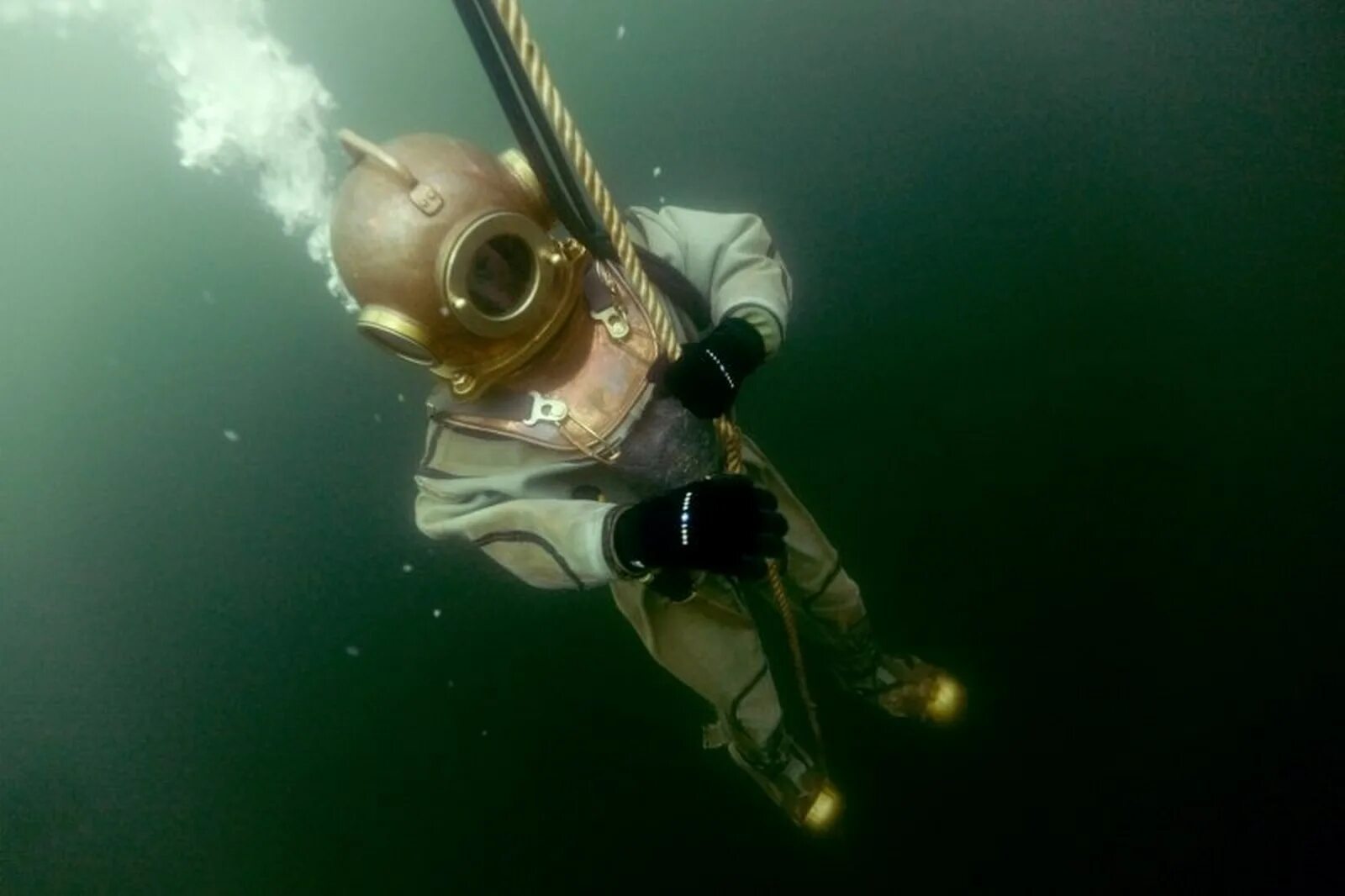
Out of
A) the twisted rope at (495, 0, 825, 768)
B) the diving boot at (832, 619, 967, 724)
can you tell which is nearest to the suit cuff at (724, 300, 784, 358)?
the twisted rope at (495, 0, 825, 768)

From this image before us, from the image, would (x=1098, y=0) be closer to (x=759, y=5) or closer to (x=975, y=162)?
(x=975, y=162)

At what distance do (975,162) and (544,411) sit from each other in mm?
2630

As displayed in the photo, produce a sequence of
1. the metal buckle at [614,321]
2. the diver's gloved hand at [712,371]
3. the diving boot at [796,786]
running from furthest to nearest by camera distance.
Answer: the diving boot at [796,786], the metal buckle at [614,321], the diver's gloved hand at [712,371]

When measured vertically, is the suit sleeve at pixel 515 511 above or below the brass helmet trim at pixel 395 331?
below

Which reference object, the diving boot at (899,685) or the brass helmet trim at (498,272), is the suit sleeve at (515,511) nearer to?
the brass helmet trim at (498,272)

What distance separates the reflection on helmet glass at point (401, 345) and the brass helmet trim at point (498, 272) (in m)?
0.08

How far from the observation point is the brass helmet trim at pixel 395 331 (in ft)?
3.28

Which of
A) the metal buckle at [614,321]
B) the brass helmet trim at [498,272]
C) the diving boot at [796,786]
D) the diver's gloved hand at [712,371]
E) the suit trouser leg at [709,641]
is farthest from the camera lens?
the diving boot at [796,786]

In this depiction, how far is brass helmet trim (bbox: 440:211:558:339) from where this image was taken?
976 mm

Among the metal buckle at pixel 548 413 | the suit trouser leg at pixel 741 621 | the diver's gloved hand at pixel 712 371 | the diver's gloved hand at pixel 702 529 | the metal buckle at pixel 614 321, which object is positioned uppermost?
the metal buckle at pixel 614 321

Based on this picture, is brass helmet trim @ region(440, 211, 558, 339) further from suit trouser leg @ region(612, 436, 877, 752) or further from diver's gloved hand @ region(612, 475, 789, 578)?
suit trouser leg @ region(612, 436, 877, 752)

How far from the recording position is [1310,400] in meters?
2.18

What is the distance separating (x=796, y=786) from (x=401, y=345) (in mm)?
1407

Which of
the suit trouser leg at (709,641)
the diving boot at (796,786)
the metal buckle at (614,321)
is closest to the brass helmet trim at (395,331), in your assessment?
the metal buckle at (614,321)
